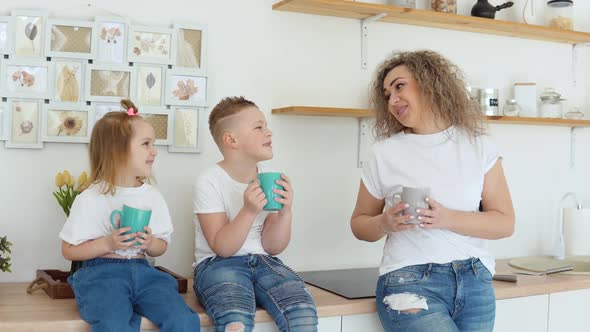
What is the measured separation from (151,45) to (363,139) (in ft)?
2.67

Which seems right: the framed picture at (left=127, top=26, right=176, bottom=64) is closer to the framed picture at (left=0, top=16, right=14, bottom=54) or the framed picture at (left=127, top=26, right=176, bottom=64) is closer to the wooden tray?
the framed picture at (left=0, top=16, right=14, bottom=54)

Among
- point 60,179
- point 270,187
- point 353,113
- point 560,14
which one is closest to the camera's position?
point 270,187

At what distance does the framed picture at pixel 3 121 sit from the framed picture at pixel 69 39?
0.63ft

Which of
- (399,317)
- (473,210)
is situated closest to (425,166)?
(473,210)

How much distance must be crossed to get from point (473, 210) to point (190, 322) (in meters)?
0.78

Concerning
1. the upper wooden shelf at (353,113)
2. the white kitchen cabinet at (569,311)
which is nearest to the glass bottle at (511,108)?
the upper wooden shelf at (353,113)

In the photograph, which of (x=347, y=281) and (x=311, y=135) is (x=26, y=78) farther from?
(x=347, y=281)

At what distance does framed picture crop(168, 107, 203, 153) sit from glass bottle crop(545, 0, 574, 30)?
1476mm

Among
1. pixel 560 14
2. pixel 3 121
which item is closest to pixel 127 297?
pixel 3 121

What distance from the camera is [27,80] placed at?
1907mm

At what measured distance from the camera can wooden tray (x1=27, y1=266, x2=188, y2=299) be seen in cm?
169

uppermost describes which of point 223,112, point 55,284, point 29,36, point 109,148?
point 29,36

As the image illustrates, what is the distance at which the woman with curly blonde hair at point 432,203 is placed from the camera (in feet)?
5.33

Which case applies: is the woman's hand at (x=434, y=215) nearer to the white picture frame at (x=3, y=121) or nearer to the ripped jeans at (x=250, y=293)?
the ripped jeans at (x=250, y=293)
